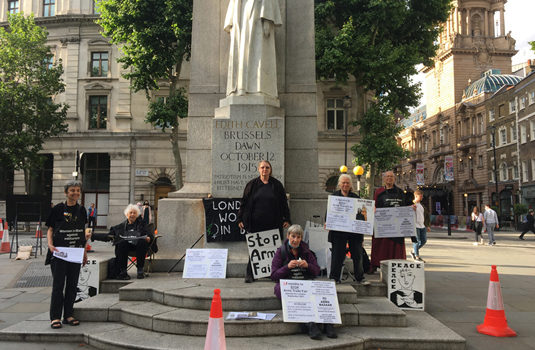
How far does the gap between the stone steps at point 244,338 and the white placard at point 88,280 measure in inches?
39.0

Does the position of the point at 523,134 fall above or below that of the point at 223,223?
above

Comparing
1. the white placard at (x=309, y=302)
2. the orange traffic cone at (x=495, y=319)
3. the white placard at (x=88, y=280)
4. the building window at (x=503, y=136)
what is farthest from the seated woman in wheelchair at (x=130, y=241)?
the building window at (x=503, y=136)

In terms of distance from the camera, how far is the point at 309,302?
539 centimetres

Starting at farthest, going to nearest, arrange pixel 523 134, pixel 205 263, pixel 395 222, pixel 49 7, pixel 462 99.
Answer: pixel 462 99 → pixel 523 134 → pixel 49 7 → pixel 395 222 → pixel 205 263

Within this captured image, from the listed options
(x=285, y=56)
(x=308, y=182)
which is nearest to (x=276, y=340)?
(x=308, y=182)

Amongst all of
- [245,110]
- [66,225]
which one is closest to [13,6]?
[245,110]

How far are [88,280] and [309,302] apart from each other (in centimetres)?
388

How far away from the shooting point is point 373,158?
24.6m

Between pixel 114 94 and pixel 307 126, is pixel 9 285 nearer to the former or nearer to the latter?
pixel 307 126

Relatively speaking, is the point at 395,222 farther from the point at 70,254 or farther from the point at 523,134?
the point at 523,134

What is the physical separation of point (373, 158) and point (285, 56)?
1618 cm

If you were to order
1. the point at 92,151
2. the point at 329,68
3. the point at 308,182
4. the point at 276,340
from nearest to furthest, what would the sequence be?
1. the point at 276,340
2. the point at 308,182
3. the point at 329,68
4. the point at 92,151

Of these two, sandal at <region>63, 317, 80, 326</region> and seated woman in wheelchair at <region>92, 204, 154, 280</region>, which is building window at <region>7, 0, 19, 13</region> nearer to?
seated woman in wheelchair at <region>92, 204, 154, 280</region>

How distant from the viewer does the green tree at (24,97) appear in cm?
2834
